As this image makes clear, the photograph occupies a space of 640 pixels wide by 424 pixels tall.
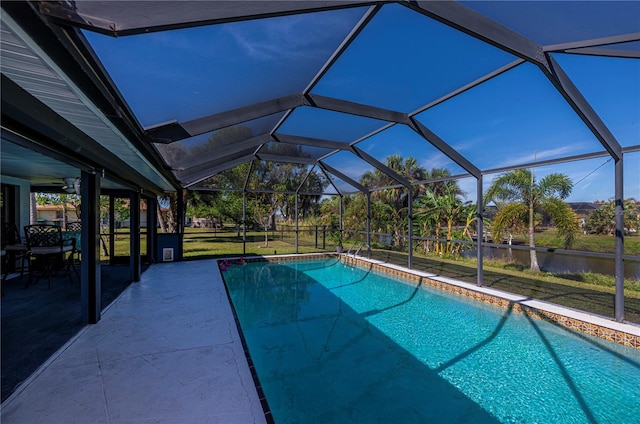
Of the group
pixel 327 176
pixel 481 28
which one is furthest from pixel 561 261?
pixel 481 28

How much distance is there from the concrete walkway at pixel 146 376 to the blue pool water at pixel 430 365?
0.56 metres

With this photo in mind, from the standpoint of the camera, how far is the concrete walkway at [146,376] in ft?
7.30

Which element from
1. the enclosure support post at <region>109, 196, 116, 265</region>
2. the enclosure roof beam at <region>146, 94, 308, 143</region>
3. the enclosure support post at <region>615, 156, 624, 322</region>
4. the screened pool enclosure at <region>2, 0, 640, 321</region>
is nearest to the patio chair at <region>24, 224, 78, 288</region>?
the screened pool enclosure at <region>2, 0, 640, 321</region>

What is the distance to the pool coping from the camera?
13.3 ft

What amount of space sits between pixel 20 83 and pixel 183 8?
1119 mm

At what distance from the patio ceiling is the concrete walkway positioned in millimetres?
2332

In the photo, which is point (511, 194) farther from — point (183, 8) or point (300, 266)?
point (183, 8)

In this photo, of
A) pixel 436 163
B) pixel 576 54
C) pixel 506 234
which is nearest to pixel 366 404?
pixel 576 54

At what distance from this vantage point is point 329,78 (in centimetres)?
401

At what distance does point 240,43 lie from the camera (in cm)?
269

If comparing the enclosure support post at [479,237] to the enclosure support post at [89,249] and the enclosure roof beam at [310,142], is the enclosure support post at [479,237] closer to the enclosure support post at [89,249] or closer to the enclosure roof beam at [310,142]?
the enclosure roof beam at [310,142]

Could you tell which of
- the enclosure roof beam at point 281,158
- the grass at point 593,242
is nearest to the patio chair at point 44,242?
the enclosure roof beam at point 281,158

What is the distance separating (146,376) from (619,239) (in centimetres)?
630

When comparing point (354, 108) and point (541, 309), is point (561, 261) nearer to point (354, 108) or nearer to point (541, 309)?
point (541, 309)
